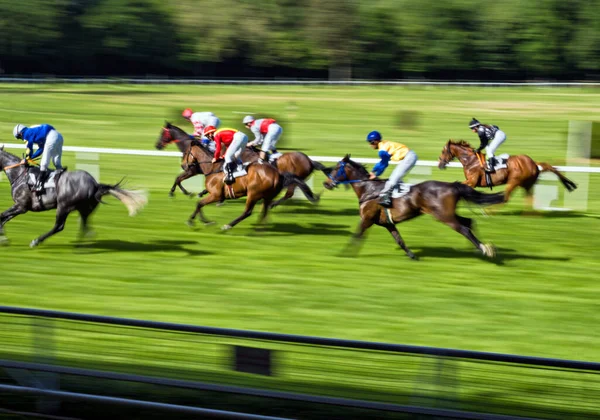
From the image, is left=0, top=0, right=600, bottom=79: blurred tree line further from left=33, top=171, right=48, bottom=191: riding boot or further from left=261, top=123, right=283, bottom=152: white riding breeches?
left=33, top=171, right=48, bottom=191: riding boot

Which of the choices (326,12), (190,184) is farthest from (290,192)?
(326,12)

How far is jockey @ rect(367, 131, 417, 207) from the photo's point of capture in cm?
1042

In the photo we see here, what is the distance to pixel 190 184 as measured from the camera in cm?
1578

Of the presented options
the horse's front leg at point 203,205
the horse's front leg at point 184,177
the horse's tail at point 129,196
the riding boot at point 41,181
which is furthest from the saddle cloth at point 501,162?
the riding boot at point 41,181

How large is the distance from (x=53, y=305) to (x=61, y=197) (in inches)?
90.4

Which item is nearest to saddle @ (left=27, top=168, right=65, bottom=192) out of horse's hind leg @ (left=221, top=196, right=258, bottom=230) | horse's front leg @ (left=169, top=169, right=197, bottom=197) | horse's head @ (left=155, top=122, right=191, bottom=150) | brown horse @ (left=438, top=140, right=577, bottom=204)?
horse's hind leg @ (left=221, top=196, right=258, bottom=230)

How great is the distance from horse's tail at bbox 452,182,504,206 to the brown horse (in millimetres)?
3268

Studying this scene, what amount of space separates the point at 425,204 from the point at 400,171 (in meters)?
0.68

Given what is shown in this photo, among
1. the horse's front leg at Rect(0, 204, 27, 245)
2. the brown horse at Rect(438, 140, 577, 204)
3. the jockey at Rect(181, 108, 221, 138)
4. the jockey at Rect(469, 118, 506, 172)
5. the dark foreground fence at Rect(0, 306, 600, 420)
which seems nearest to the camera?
the dark foreground fence at Rect(0, 306, 600, 420)

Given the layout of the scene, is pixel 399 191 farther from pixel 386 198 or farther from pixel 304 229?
pixel 304 229

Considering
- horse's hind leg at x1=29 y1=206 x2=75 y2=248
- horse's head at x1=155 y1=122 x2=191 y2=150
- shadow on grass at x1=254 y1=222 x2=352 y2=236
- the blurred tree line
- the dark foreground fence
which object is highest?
the blurred tree line

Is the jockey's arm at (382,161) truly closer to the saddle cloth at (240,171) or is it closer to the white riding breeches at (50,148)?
the saddle cloth at (240,171)

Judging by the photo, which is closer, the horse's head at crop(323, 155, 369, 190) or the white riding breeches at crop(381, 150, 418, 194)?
the white riding breeches at crop(381, 150, 418, 194)

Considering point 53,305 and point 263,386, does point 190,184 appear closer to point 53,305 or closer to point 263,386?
point 53,305
